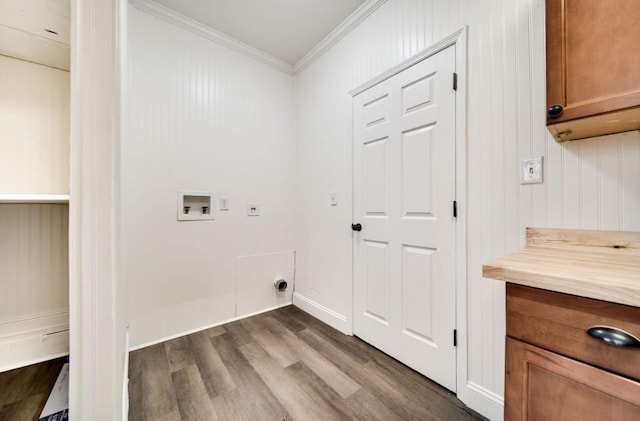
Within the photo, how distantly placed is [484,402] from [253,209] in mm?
2143

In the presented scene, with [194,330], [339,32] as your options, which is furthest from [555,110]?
[194,330]

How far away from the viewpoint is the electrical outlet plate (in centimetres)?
108

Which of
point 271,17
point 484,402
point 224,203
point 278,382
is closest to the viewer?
point 484,402

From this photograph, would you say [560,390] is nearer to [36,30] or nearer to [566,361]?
[566,361]

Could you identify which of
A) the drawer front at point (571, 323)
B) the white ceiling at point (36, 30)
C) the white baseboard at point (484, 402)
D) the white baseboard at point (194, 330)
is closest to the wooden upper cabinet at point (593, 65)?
the drawer front at point (571, 323)

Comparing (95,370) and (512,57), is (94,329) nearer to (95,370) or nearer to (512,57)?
(95,370)

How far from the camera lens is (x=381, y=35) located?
1.75 metres

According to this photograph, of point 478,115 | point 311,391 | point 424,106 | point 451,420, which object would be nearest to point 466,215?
point 478,115

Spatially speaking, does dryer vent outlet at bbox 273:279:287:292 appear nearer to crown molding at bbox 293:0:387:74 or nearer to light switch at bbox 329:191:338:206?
light switch at bbox 329:191:338:206

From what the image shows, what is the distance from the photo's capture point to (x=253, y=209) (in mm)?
2391

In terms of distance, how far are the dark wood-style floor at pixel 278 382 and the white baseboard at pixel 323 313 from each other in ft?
0.30

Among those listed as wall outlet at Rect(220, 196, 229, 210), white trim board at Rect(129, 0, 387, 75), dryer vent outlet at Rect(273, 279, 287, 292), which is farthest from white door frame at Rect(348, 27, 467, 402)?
wall outlet at Rect(220, 196, 229, 210)

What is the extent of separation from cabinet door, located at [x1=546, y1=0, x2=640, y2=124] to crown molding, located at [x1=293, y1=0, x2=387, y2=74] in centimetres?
129

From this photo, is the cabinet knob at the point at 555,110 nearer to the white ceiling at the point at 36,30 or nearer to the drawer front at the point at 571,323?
the drawer front at the point at 571,323
